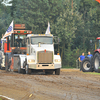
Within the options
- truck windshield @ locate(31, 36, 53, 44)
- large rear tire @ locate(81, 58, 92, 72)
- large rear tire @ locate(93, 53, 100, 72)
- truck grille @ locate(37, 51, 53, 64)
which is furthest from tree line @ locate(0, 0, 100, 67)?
truck grille @ locate(37, 51, 53, 64)

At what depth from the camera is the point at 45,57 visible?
20.7 metres

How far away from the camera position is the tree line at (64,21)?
2048 inches

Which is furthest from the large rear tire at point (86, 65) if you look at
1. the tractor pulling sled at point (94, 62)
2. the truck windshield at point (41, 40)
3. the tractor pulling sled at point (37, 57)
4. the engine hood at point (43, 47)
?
the engine hood at point (43, 47)

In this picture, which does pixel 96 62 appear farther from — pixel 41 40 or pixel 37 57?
pixel 37 57

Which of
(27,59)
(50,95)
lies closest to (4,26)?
→ (27,59)

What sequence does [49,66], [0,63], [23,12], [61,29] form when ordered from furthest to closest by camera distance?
[23,12] < [61,29] < [0,63] < [49,66]

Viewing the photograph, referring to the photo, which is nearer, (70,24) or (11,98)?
(11,98)

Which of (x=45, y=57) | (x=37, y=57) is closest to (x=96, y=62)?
(x=45, y=57)

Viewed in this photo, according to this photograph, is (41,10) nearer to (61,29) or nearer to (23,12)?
(23,12)

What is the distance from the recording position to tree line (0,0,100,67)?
171ft

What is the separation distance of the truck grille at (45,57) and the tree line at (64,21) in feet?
100

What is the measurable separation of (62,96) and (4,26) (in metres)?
49.1

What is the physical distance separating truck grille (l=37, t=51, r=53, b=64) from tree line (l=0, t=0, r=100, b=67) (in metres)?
30.5

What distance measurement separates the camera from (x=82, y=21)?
183ft
